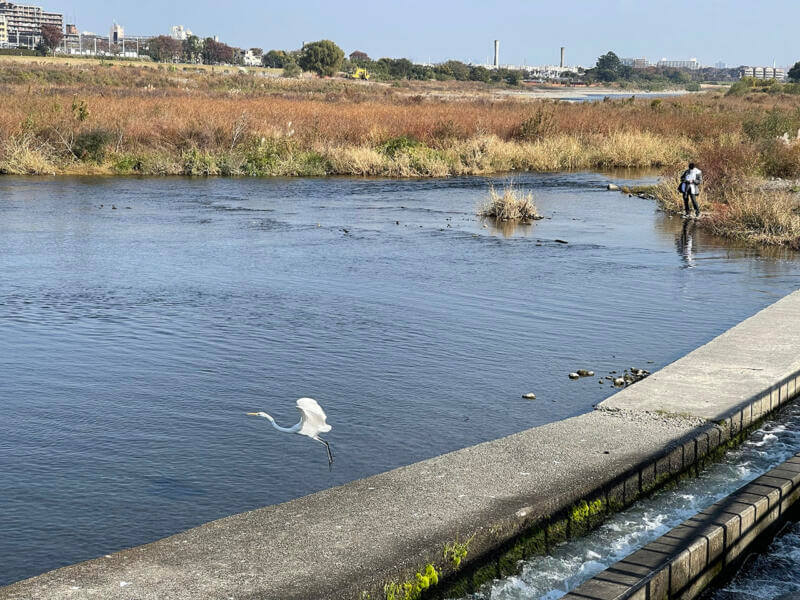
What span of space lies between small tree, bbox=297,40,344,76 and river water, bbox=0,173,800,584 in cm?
10292

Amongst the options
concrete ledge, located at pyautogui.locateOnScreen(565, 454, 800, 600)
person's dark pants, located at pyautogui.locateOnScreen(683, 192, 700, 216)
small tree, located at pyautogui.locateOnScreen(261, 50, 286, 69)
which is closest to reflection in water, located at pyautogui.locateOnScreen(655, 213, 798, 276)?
person's dark pants, located at pyautogui.locateOnScreen(683, 192, 700, 216)

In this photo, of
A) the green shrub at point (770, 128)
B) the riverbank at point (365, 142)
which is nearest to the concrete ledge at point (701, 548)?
the riverbank at point (365, 142)

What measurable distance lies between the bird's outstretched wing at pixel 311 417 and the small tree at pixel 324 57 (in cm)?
11985

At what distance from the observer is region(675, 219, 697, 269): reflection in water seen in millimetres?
17875

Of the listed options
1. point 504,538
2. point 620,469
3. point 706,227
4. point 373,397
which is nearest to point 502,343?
point 373,397

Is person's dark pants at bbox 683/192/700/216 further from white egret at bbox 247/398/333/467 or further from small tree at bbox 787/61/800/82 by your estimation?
small tree at bbox 787/61/800/82

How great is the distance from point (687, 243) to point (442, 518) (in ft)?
50.7

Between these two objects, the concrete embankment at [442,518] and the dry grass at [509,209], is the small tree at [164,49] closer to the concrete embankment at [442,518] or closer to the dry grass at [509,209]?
the dry grass at [509,209]

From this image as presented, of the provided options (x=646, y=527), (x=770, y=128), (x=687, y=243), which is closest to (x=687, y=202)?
(x=687, y=243)

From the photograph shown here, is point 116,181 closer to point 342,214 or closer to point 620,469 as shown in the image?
point 342,214

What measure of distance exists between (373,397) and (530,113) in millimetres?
38219

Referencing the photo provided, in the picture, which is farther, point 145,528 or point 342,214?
point 342,214

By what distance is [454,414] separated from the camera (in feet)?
29.2

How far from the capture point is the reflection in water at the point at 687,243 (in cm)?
1788
